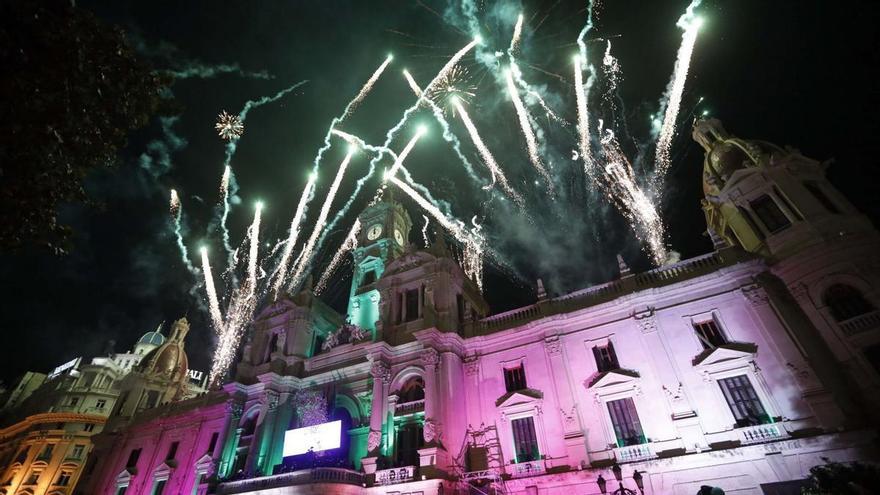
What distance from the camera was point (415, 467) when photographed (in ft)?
69.7

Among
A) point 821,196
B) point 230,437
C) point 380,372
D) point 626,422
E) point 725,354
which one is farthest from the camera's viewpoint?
point 230,437

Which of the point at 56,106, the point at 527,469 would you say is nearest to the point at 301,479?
the point at 527,469

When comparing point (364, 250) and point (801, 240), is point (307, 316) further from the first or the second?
point (801, 240)

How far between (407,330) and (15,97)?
2218 centimetres

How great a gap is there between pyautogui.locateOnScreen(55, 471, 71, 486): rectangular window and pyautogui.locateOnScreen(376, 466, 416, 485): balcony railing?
44.7 m

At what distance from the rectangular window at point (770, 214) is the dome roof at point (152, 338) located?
3789 inches

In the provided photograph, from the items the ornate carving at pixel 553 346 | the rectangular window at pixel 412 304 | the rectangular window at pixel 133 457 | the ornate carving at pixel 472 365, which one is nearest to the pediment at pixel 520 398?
the ornate carving at pixel 553 346

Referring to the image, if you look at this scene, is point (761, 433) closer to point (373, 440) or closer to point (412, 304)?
point (373, 440)

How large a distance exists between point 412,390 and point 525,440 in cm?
758

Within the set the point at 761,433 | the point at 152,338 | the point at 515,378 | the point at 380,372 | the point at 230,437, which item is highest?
the point at 152,338

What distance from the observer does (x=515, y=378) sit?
24.5m

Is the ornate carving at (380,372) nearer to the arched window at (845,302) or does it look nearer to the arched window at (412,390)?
the arched window at (412,390)

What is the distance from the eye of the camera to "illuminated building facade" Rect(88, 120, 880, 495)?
17.7m

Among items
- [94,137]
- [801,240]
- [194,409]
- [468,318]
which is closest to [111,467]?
[194,409]
